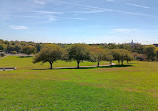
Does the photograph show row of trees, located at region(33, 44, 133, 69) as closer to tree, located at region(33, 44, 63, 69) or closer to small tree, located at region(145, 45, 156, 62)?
tree, located at region(33, 44, 63, 69)

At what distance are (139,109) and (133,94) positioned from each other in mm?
4451

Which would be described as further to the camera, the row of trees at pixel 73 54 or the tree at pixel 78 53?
the tree at pixel 78 53

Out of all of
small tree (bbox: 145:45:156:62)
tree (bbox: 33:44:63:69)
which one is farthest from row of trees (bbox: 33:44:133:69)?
small tree (bbox: 145:45:156:62)

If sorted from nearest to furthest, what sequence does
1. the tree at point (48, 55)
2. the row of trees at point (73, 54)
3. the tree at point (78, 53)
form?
1. the tree at point (48, 55)
2. the row of trees at point (73, 54)
3. the tree at point (78, 53)

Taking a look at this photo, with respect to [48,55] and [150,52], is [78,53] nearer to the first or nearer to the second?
[48,55]

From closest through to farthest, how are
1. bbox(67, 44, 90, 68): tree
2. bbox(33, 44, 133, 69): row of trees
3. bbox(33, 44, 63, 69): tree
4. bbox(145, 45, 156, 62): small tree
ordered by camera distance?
1. bbox(33, 44, 63, 69): tree
2. bbox(33, 44, 133, 69): row of trees
3. bbox(67, 44, 90, 68): tree
4. bbox(145, 45, 156, 62): small tree

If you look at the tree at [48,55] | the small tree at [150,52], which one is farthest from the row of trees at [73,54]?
the small tree at [150,52]

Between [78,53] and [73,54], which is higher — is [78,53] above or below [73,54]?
above

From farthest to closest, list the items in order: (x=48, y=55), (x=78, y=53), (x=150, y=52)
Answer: (x=150, y=52) → (x=78, y=53) → (x=48, y=55)

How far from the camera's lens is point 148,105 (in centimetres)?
1442

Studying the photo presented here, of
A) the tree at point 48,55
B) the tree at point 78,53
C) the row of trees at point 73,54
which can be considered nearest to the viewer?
the tree at point 48,55

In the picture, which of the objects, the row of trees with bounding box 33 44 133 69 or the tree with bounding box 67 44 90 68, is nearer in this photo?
the row of trees with bounding box 33 44 133 69

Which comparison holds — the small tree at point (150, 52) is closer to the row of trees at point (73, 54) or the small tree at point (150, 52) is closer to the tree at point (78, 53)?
the row of trees at point (73, 54)

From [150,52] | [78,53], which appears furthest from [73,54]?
[150,52]
